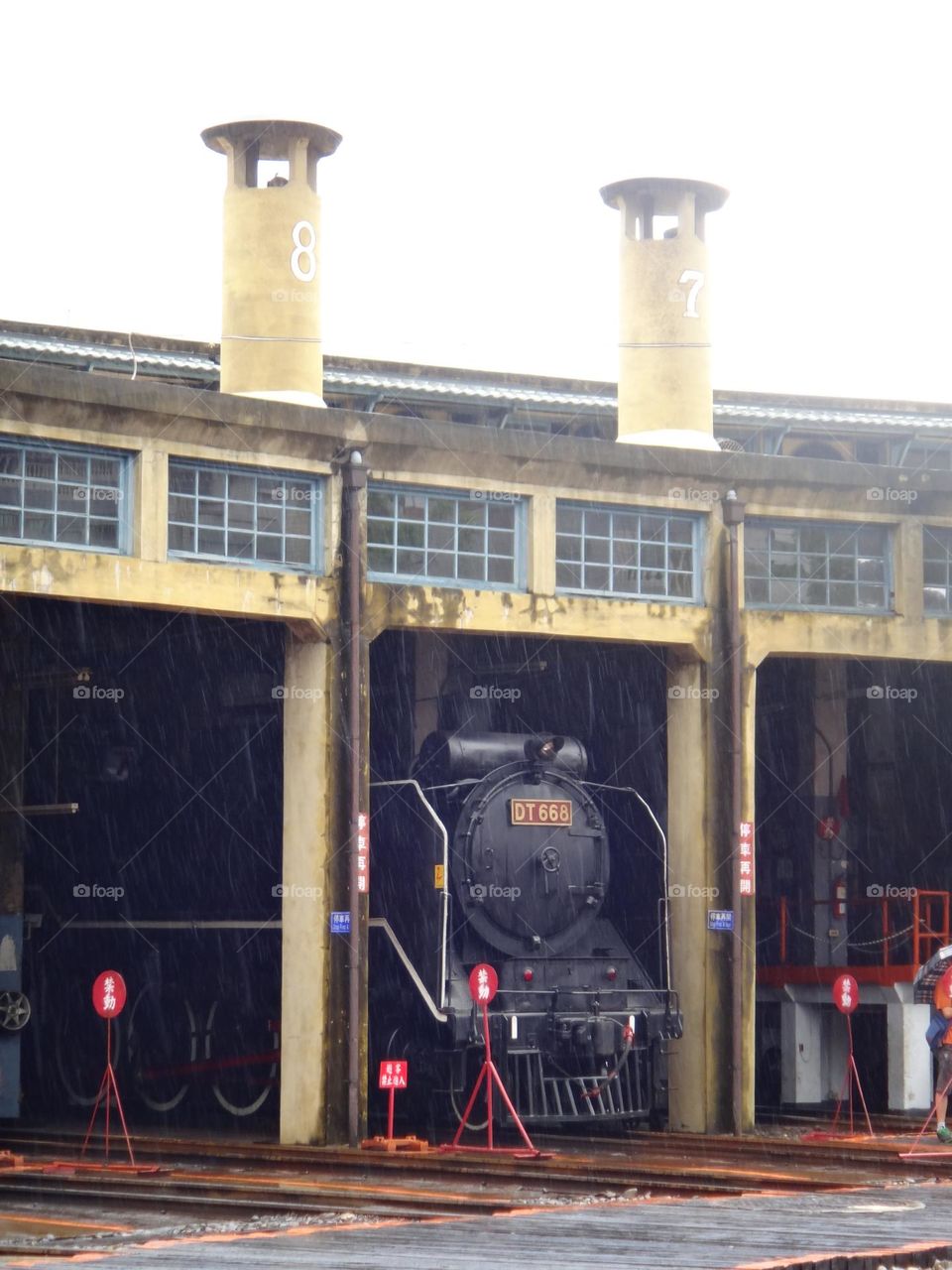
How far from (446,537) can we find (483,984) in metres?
4.02

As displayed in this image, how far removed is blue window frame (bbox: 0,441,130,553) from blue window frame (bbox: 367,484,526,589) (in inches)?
95.6

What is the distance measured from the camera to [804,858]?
931 inches

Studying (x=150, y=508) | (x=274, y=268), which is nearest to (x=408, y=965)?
(x=150, y=508)

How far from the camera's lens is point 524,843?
1870 cm

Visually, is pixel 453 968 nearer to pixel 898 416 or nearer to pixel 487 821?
pixel 487 821

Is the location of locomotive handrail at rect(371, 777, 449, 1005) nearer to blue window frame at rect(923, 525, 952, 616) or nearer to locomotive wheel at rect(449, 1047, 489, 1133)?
locomotive wheel at rect(449, 1047, 489, 1133)

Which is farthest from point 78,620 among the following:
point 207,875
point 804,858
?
point 804,858

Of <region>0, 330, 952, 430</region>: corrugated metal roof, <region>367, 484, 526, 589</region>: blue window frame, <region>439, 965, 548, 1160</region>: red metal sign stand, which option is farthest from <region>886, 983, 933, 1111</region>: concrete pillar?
<region>0, 330, 952, 430</region>: corrugated metal roof

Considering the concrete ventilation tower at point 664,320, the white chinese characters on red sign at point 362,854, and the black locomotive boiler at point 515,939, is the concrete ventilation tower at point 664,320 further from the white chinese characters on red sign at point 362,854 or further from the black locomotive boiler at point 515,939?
the white chinese characters on red sign at point 362,854

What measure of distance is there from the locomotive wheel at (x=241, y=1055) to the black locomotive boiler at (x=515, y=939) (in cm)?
185

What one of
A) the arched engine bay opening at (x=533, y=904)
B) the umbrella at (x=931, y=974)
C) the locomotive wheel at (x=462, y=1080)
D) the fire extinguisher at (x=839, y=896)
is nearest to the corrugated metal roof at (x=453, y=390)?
the arched engine bay opening at (x=533, y=904)

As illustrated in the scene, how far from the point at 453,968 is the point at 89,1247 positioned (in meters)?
8.74

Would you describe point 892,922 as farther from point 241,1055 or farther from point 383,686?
point 241,1055

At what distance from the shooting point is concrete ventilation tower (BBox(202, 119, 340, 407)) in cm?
1916
